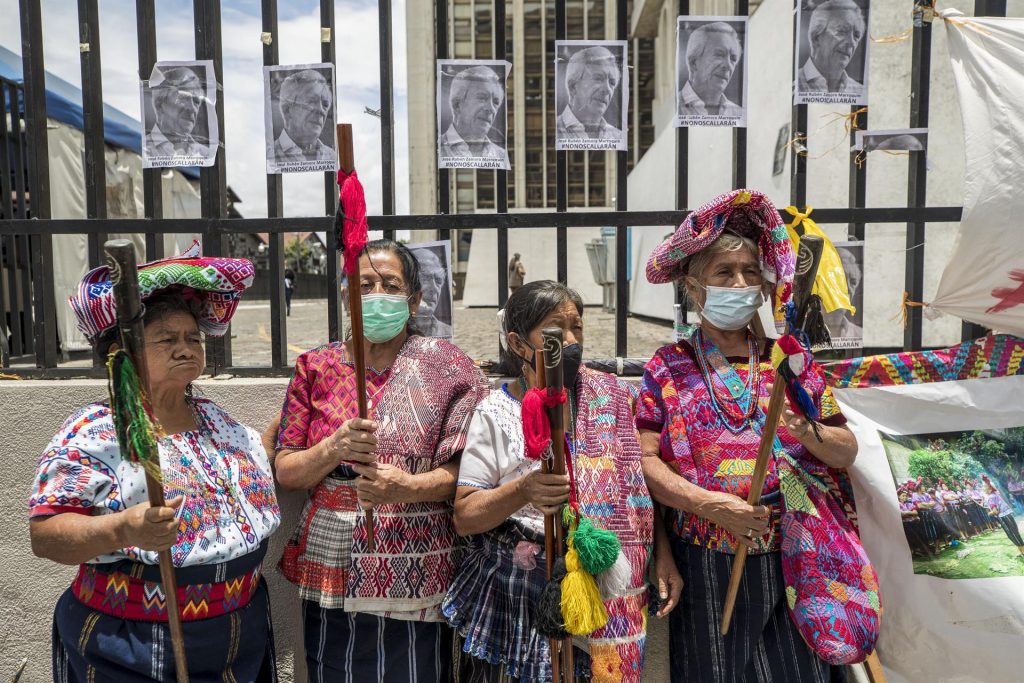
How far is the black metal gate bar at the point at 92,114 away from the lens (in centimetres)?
301

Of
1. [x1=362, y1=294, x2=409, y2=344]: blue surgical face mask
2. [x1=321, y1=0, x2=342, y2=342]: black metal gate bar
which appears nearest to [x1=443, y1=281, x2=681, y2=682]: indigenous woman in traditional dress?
[x1=362, y1=294, x2=409, y2=344]: blue surgical face mask

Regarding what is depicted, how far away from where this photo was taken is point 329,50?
292cm

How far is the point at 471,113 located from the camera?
2857 millimetres

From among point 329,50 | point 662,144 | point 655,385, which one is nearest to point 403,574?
point 655,385

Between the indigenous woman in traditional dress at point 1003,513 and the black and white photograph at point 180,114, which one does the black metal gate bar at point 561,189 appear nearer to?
the black and white photograph at point 180,114

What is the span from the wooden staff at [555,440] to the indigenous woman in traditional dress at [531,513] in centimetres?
16

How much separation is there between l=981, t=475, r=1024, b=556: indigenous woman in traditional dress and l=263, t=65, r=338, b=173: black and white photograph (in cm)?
274

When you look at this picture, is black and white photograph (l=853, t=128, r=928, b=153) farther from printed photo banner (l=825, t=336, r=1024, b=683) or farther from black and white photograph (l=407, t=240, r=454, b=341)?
black and white photograph (l=407, t=240, r=454, b=341)

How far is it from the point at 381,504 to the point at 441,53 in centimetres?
182

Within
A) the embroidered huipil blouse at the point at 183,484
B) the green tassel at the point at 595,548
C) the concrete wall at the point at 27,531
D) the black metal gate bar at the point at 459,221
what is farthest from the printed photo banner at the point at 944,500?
the embroidered huipil blouse at the point at 183,484

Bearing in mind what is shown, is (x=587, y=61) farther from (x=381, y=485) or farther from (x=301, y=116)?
(x=381, y=485)

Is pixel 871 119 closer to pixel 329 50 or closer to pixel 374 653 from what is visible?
pixel 329 50

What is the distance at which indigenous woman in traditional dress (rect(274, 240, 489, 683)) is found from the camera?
90.3 inches

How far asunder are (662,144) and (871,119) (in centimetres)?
672
